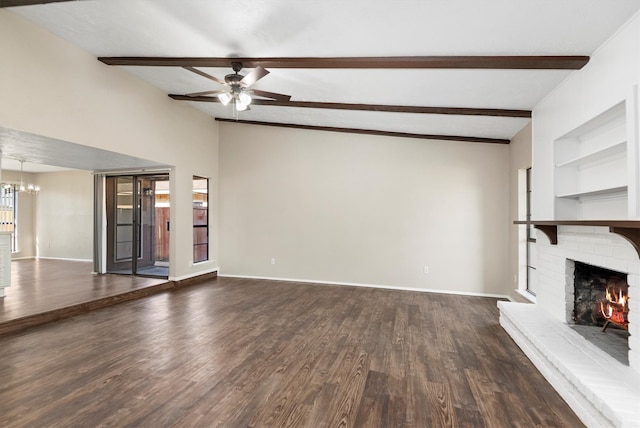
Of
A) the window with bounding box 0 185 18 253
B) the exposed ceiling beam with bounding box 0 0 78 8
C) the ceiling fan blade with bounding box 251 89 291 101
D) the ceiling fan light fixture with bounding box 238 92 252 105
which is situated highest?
the exposed ceiling beam with bounding box 0 0 78 8

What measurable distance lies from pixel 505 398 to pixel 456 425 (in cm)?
60

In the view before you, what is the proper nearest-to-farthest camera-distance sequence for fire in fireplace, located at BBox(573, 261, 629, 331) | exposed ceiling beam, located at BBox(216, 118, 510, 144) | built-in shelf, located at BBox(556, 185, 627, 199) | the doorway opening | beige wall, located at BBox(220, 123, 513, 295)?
built-in shelf, located at BBox(556, 185, 627, 199)
fire in fireplace, located at BBox(573, 261, 629, 331)
exposed ceiling beam, located at BBox(216, 118, 510, 144)
beige wall, located at BBox(220, 123, 513, 295)
the doorway opening

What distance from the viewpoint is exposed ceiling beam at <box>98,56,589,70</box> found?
8.97 feet

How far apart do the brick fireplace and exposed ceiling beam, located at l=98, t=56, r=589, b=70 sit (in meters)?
1.45

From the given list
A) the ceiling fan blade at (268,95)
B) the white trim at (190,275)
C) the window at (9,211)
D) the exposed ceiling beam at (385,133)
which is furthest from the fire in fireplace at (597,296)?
→ the window at (9,211)

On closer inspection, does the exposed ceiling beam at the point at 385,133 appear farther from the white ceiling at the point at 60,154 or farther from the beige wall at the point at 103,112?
the white ceiling at the point at 60,154

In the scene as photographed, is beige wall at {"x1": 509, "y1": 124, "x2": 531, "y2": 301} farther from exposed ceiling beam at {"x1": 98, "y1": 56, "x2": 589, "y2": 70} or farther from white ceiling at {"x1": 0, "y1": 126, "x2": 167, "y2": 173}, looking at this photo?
white ceiling at {"x1": 0, "y1": 126, "x2": 167, "y2": 173}

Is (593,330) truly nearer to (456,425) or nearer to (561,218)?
(561,218)

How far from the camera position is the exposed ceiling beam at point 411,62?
2.73 metres

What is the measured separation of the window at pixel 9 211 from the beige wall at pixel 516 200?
11.9 meters

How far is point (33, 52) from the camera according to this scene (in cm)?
346

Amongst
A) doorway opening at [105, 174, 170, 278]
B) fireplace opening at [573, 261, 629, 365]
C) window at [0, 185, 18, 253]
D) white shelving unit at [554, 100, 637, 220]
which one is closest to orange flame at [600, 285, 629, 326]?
fireplace opening at [573, 261, 629, 365]

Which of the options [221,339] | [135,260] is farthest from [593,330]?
[135,260]

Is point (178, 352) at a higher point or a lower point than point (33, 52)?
lower
